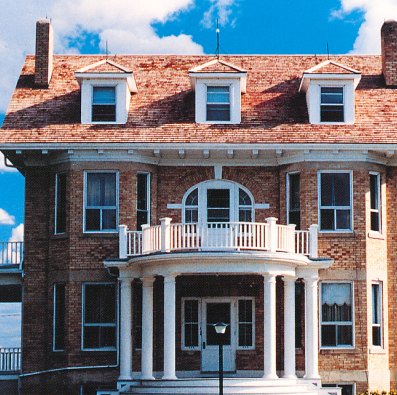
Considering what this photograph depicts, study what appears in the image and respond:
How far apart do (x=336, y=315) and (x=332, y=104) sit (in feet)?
21.9

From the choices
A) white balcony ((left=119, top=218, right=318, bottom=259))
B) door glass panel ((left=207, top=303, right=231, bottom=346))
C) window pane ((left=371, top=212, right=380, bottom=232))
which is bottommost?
door glass panel ((left=207, top=303, right=231, bottom=346))

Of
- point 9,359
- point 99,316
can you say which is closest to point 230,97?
point 99,316

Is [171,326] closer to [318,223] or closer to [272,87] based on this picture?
[318,223]

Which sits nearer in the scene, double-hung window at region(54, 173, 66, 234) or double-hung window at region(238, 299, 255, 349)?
double-hung window at region(238, 299, 255, 349)

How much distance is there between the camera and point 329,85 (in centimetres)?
3394

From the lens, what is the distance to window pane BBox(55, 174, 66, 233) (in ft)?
109

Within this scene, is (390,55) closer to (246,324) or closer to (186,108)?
(186,108)

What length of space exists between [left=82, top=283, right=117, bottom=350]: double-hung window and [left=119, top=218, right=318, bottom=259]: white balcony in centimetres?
166

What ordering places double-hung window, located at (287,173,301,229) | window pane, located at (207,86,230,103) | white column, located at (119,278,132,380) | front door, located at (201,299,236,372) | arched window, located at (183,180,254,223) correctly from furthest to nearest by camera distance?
window pane, located at (207,86,230,103) < arched window, located at (183,180,254,223) < double-hung window, located at (287,173,301,229) < front door, located at (201,299,236,372) < white column, located at (119,278,132,380)

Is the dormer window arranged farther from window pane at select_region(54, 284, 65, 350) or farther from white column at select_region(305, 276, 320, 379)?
window pane at select_region(54, 284, 65, 350)

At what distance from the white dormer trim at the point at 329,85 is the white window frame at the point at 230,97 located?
2.19 m

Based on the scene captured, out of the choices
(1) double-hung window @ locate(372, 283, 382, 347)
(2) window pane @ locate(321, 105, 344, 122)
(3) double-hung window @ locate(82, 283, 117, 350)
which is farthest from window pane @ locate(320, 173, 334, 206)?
(3) double-hung window @ locate(82, 283, 117, 350)

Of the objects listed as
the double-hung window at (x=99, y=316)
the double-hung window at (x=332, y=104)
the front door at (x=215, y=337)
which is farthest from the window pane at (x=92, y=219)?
the double-hung window at (x=332, y=104)

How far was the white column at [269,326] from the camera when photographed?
3000cm
